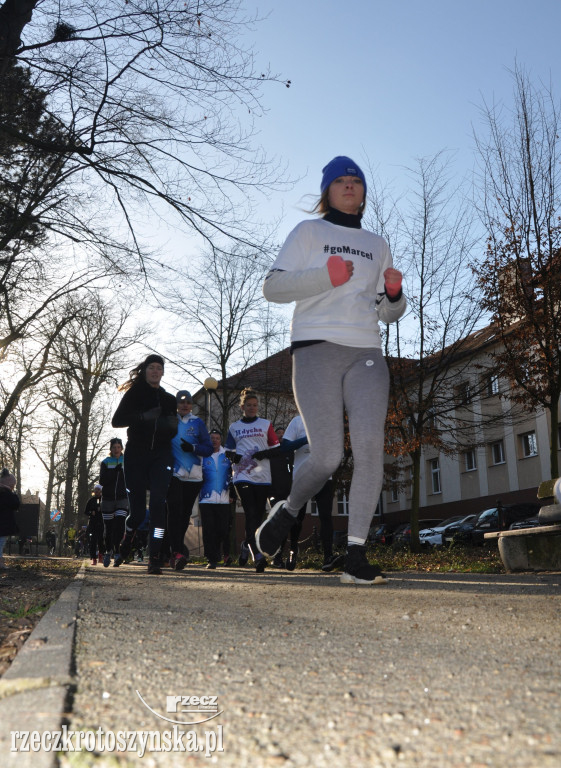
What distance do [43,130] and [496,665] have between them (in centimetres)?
827

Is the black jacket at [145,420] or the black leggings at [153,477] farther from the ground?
the black jacket at [145,420]

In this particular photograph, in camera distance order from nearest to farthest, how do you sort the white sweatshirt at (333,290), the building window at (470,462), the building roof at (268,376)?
1. the white sweatshirt at (333,290)
2. the building roof at (268,376)
3. the building window at (470,462)

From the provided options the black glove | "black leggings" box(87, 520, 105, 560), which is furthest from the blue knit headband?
"black leggings" box(87, 520, 105, 560)

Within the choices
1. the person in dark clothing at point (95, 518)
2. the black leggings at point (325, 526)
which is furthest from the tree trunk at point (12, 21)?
the person in dark clothing at point (95, 518)

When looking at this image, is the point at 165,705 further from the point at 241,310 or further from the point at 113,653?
the point at 241,310

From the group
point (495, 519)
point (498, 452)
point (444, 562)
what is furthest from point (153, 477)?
point (498, 452)

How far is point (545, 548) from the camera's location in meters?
7.27

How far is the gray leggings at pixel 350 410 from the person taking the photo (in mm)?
4414

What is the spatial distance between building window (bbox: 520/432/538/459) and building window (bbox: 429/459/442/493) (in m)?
7.94

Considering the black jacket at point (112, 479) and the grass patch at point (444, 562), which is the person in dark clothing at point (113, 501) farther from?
the grass patch at point (444, 562)

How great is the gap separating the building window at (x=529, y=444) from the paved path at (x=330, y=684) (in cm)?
3315

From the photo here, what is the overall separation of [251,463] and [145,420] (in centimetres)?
234

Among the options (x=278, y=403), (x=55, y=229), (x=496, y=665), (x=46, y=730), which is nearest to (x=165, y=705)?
(x=46, y=730)

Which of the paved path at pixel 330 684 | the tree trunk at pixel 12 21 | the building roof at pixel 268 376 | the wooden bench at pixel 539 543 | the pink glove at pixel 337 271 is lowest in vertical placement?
the paved path at pixel 330 684
